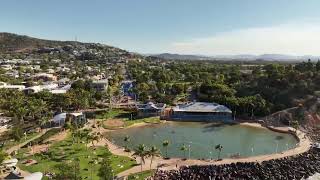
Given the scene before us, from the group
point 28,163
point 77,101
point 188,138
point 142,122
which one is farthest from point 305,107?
point 28,163

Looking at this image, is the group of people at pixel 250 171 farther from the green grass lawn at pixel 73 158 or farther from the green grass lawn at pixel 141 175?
the green grass lawn at pixel 73 158

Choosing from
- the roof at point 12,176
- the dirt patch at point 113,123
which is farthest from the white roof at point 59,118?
the roof at point 12,176

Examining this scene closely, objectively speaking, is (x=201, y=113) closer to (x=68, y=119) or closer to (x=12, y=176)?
(x=68, y=119)

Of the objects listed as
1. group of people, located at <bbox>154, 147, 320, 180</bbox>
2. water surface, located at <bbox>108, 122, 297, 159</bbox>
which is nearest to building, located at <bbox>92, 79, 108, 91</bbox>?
water surface, located at <bbox>108, 122, 297, 159</bbox>

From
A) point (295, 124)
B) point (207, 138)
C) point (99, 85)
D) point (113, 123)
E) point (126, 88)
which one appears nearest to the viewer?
point (207, 138)

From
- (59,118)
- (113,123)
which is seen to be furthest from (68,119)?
(113,123)

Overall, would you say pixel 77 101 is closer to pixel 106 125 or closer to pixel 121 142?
pixel 106 125
